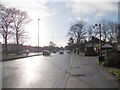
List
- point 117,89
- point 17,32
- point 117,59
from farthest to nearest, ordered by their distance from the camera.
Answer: point 17,32
point 117,59
point 117,89

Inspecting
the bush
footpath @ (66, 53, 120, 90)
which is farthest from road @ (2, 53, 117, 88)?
the bush

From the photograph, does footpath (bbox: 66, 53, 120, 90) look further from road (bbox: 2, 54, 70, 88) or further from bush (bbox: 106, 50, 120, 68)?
bush (bbox: 106, 50, 120, 68)

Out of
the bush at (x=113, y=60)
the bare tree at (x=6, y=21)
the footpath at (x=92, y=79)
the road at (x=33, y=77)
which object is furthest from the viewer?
the bare tree at (x=6, y=21)

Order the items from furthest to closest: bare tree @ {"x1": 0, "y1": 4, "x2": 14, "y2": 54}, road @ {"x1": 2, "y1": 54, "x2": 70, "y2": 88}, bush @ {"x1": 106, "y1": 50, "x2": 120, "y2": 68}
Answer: bare tree @ {"x1": 0, "y1": 4, "x2": 14, "y2": 54} → bush @ {"x1": 106, "y1": 50, "x2": 120, "y2": 68} → road @ {"x1": 2, "y1": 54, "x2": 70, "y2": 88}

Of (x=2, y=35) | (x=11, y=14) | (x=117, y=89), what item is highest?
(x=11, y=14)

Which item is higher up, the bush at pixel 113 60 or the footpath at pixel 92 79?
the bush at pixel 113 60

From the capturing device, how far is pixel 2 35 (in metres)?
65.8

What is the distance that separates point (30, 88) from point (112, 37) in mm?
102483

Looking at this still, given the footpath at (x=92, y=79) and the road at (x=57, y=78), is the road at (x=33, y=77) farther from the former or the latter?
the footpath at (x=92, y=79)

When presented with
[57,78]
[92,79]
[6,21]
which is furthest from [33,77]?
[6,21]

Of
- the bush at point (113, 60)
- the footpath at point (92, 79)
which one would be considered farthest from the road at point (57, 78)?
the bush at point (113, 60)

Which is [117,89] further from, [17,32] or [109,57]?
[17,32]

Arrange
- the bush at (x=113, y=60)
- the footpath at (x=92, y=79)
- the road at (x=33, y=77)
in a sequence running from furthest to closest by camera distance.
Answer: the bush at (x=113, y=60) < the road at (x=33, y=77) < the footpath at (x=92, y=79)

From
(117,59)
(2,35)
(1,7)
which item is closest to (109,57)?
(117,59)
